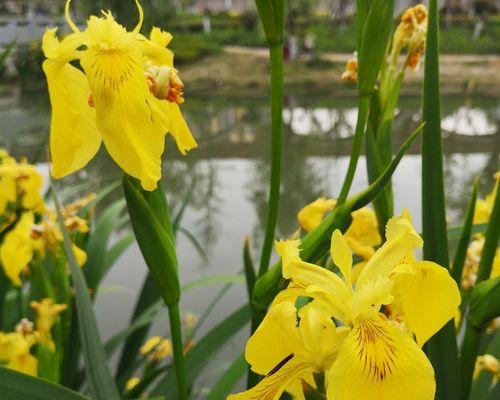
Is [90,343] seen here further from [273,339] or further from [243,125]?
[243,125]

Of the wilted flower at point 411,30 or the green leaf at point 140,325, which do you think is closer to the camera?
the wilted flower at point 411,30

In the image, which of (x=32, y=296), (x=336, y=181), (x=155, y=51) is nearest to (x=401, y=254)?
(x=155, y=51)

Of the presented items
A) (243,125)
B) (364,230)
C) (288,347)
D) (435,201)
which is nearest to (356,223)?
(364,230)

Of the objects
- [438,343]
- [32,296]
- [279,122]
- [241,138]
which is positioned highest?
[279,122]

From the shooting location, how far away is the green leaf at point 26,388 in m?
0.31

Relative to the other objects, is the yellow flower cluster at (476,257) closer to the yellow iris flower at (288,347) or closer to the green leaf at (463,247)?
the green leaf at (463,247)

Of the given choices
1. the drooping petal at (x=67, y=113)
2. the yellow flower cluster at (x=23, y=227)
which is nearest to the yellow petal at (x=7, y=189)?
the yellow flower cluster at (x=23, y=227)

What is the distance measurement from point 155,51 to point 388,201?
0.20 meters

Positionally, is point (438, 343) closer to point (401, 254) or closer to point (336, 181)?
point (401, 254)

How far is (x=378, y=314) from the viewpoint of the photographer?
→ 0.26 meters

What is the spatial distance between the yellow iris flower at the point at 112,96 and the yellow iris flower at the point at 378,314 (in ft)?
0.31

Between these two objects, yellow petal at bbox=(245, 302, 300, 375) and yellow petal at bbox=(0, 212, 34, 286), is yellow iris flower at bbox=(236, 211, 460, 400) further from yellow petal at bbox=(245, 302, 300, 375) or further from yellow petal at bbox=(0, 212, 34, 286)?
yellow petal at bbox=(0, 212, 34, 286)

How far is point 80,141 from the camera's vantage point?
341 mm

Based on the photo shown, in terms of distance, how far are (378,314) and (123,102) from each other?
0.55 ft
